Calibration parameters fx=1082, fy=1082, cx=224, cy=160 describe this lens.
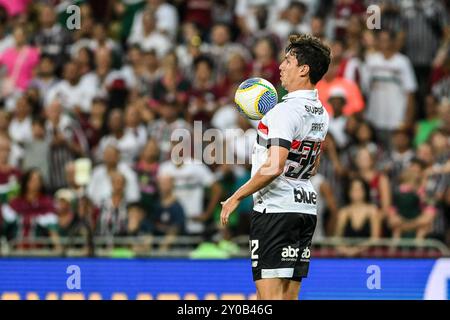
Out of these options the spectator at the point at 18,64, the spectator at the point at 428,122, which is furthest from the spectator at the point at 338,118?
the spectator at the point at 18,64

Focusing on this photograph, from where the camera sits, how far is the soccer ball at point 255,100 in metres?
7.94

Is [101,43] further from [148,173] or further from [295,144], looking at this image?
[295,144]

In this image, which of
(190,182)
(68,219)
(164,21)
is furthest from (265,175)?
(164,21)

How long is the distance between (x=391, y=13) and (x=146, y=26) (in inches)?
149

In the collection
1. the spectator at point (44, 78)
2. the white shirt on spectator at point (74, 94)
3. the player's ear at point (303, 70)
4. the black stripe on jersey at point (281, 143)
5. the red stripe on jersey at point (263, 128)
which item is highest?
the spectator at point (44, 78)

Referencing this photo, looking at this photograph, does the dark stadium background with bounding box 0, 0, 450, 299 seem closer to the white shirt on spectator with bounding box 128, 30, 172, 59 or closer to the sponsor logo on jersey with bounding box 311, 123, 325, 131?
the white shirt on spectator with bounding box 128, 30, 172, 59

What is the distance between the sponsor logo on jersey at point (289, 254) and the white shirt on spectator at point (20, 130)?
849cm

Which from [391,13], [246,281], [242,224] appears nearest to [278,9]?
[391,13]

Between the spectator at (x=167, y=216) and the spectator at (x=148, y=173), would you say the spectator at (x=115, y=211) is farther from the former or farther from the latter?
the spectator at (x=167, y=216)

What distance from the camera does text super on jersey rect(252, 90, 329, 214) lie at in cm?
753

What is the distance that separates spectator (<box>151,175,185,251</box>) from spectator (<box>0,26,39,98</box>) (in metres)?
3.78

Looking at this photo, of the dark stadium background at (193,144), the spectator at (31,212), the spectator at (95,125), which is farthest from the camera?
the spectator at (95,125)

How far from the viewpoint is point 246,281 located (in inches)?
423
